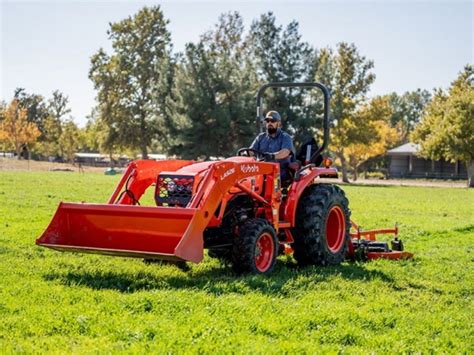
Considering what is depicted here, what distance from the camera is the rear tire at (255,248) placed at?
8.12 meters

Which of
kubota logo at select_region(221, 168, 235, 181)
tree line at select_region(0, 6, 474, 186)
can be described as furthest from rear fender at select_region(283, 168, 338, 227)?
tree line at select_region(0, 6, 474, 186)

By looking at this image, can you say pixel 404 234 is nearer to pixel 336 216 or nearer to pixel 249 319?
pixel 336 216

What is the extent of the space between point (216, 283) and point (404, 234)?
777 centimetres

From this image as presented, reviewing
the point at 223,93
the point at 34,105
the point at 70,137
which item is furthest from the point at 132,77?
the point at 34,105

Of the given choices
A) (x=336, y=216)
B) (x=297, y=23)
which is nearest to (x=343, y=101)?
(x=297, y=23)

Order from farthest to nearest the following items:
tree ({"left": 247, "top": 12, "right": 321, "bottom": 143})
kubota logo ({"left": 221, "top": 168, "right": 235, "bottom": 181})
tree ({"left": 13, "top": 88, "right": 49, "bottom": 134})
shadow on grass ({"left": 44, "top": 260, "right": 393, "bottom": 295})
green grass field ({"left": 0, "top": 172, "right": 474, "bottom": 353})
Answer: tree ({"left": 13, "top": 88, "right": 49, "bottom": 134}) → tree ({"left": 247, "top": 12, "right": 321, "bottom": 143}) → kubota logo ({"left": 221, "top": 168, "right": 235, "bottom": 181}) → shadow on grass ({"left": 44, "top": 260, "right": 393, "bottom": 295}) → green grass field ({"left": 0, "top": 172, "right": 474, "bottom": 353})

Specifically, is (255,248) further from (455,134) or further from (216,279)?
(455,134)

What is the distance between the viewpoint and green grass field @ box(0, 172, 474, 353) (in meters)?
5.52

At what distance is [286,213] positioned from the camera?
939 cm

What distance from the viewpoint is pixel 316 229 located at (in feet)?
31.0

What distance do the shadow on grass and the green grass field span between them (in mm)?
13

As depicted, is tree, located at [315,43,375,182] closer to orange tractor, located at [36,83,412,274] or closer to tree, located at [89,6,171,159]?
tree, located at [89,6,171,159]

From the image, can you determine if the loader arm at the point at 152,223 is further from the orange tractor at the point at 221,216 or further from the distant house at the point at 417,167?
the distant house at the point at 417,167

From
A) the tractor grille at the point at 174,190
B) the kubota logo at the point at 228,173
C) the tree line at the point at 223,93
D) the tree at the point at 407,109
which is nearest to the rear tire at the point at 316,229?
the kubota logo at the point at 228,173
